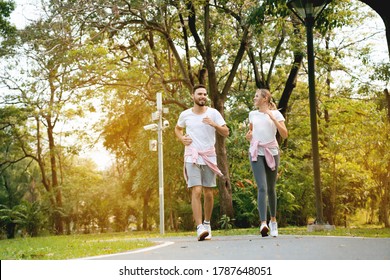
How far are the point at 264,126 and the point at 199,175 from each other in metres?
1.27

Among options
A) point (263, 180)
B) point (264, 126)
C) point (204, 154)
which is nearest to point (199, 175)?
point (204, 154)

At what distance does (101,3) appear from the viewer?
Answer: 1527cm

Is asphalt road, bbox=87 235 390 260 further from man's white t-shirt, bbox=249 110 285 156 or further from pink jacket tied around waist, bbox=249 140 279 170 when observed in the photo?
man's white t-shirt, bbox=249 110 285 156

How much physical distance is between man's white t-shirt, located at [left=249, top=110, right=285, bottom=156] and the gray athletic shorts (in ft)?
2.86

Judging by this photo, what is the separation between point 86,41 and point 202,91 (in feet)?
29.1

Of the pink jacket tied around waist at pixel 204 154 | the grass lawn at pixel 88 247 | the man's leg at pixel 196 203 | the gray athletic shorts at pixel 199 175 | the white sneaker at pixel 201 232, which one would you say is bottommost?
the grass lawn at pixel 88 247

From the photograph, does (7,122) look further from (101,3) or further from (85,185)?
(101,3)

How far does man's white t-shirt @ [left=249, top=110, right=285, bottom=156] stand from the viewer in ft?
25.9

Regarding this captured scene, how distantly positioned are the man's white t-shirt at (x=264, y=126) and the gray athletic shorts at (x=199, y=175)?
2.86 feet

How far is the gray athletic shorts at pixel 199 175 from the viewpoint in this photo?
7.41 meters

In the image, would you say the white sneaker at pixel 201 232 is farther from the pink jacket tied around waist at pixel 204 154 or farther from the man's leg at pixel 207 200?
the pink jacket tied around waist at pixel 204 154

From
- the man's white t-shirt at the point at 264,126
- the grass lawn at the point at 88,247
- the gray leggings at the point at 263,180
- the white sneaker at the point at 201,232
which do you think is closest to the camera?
the grass lawn at the point at 88,247

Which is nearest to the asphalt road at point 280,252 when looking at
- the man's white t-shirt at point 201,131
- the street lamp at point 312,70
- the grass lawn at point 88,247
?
the grass lawn at point 88,247
